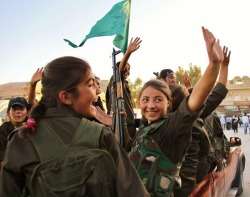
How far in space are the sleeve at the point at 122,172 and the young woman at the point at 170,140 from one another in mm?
567

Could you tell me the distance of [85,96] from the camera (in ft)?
4.79

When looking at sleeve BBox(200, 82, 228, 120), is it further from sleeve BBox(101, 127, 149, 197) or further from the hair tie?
the hair tie

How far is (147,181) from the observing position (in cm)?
192

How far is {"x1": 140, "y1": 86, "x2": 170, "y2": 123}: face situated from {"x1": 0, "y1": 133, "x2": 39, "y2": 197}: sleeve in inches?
44.4

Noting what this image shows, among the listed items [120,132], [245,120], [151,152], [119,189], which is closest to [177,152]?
[151,152]

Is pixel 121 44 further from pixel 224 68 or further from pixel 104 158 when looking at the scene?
pixel 104 158

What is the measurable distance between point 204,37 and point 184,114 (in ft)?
1.97

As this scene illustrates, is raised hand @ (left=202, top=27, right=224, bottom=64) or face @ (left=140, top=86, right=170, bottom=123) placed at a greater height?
raised hand @ (left=202, top=27, right=224, bottom=64)

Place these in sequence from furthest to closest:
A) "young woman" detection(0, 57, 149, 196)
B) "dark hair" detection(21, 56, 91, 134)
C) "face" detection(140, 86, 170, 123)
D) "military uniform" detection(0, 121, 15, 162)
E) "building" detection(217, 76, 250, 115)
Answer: "building" detection(217, 76, 250, 115)
"military uniform" detection(0, 121, 15, 162)
"face" detection(140, 86, 170, 123)
"dark hair" detection(21, 56, 91, 134)
"young woman" detection(0, 57, 149, 196)

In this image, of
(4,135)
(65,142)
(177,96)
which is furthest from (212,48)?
(4,135)

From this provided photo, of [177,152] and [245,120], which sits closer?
[177,152]

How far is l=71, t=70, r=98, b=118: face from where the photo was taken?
145cm

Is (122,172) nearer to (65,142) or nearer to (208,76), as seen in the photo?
(65,142)

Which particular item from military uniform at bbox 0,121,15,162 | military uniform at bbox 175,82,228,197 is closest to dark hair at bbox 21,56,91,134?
military uniform at bbox 175,82,228,197
